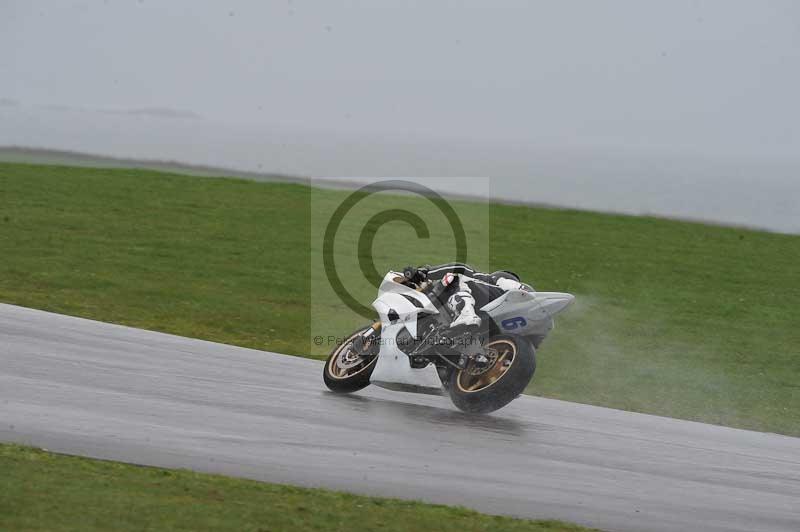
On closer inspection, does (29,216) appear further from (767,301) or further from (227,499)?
(227,499)

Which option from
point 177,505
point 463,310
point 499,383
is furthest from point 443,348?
point 177,505

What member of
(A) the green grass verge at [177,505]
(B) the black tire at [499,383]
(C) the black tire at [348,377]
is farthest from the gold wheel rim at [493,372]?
(A) the green grass verge at [177,505]

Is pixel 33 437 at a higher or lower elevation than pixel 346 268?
higher

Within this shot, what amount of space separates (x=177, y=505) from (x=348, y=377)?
Answer: 4840 mm

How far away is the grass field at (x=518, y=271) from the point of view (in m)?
16.5

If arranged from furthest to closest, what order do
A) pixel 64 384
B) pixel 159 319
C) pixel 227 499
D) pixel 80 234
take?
pixel 80 234 < pixel 159 319 < pixel 64 384 < pixel 227 499

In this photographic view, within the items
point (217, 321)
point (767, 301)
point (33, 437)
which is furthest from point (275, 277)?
point (33, 437)

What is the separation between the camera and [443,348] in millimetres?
10141

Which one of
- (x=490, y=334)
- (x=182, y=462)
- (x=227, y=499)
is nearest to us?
(x=227, y=499)

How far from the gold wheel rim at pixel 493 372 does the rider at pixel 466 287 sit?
318 mm

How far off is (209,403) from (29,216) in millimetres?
16839

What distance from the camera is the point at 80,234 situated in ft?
75.7

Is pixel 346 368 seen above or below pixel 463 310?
below

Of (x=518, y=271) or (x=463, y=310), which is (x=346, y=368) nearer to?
(x=463, y=310)
